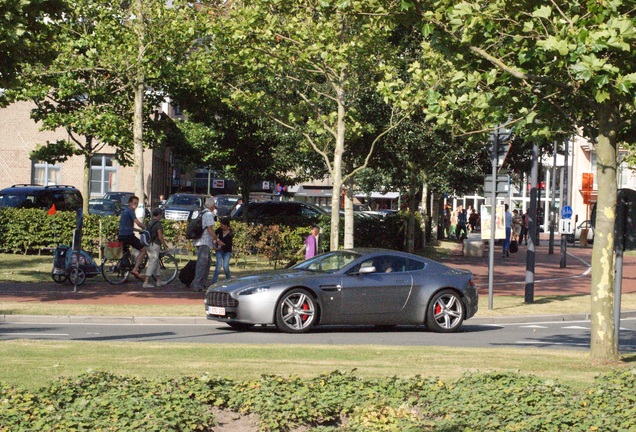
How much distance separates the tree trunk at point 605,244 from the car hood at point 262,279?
19.0ft

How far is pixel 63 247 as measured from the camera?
Result: 2402 centimetres

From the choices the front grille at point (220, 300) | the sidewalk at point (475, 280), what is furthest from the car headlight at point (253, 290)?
the sidewalk at point (475, 280)

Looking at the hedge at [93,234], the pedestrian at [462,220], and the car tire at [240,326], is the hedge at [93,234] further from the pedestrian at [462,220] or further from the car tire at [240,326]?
the pedestrian at [462,220]

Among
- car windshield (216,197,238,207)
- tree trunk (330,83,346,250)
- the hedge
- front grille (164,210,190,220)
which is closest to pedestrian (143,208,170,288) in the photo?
tree trunk (330,83,346,250)

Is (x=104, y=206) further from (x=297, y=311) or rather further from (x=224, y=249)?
(x=297, y=311)

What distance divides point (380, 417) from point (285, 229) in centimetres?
2587

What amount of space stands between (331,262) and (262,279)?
130cm

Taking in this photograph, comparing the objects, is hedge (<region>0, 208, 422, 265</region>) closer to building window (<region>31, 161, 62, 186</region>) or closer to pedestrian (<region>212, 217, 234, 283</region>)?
pedestrian (<region>212, 217, 234, 283</region>)

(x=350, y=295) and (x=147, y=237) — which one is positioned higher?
(x=147, y=237)

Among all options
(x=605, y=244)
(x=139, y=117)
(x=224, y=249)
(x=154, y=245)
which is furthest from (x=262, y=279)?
(x=139, y=117)

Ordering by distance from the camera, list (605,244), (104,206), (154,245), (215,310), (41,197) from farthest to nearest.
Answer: (104,206) < (41,197) < (154,245) < (215,310) < (605,244)

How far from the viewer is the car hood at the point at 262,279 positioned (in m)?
16.8

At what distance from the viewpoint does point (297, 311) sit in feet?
55.3

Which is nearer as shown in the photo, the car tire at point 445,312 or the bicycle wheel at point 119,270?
the car tire at point 445,312
